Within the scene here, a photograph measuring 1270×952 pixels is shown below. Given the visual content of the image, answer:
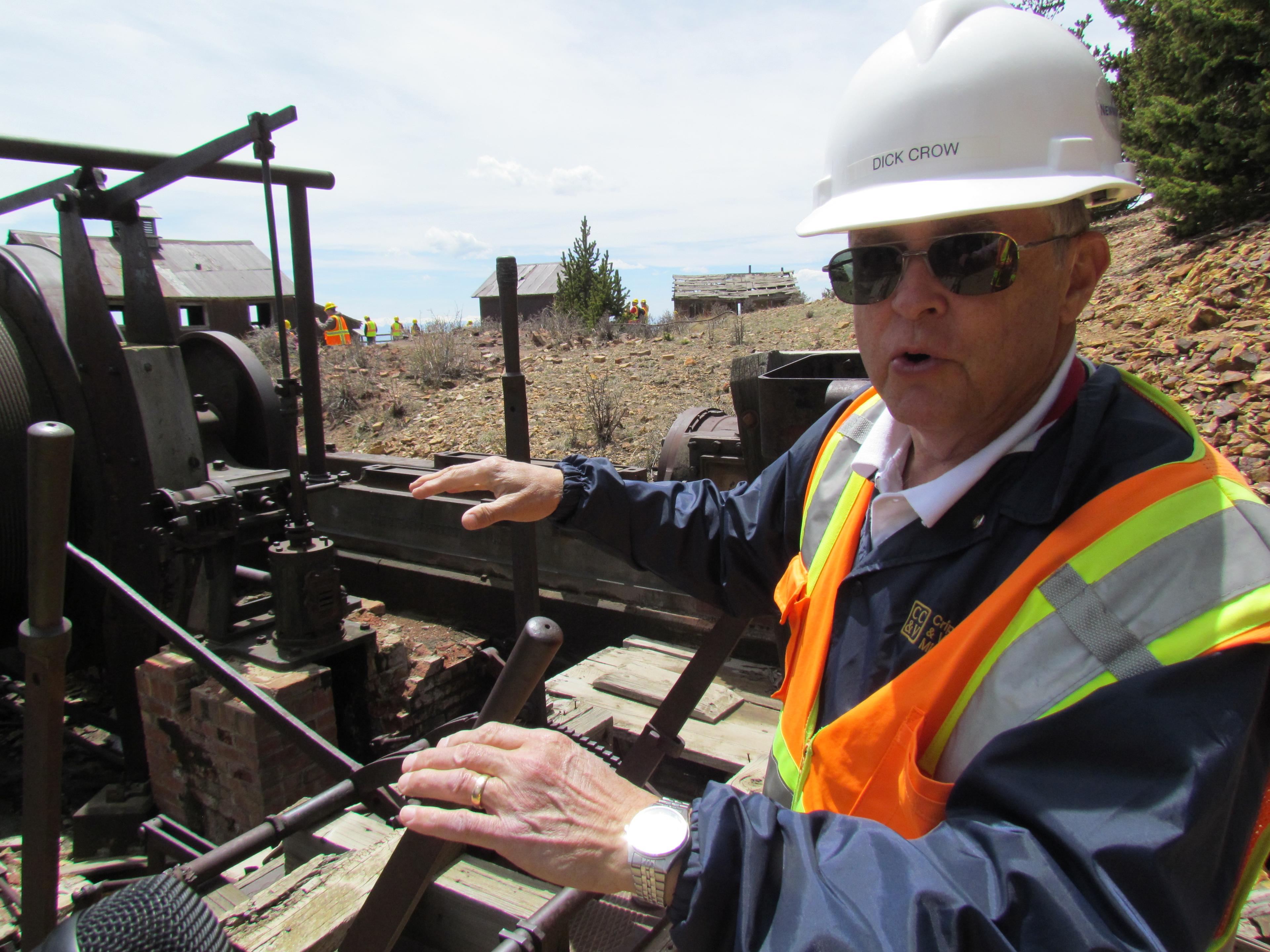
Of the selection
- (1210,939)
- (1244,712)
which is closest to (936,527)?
(1244,712)

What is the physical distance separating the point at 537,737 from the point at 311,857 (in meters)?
1.85

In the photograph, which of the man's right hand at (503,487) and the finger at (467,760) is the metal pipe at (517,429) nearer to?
the man's right hand at (503,487)

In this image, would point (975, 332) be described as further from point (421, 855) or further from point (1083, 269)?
point (421, 855)

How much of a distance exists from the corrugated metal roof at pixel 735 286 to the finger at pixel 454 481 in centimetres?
2878

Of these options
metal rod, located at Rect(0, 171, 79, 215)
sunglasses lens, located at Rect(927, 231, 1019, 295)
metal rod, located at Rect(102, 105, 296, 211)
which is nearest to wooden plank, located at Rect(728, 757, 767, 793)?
sunglasses lens, located at Rect(927, 231, 1019, 295)

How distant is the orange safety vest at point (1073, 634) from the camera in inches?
43.3

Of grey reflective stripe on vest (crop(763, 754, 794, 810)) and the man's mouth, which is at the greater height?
the man's mouth

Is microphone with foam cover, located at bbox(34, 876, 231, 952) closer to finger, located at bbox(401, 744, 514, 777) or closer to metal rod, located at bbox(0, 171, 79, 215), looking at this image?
finger, located at bbox(401, 744, 514, 777)

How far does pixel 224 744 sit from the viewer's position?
159 inches

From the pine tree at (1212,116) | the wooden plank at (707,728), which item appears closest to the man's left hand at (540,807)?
the wooden plank at (707,728)

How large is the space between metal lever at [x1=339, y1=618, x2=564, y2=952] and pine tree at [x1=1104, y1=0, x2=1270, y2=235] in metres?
9.80

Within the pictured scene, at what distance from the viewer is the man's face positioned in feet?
4.92

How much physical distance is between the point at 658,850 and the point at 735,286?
32599 mm

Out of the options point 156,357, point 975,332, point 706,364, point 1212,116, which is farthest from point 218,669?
point 1212,116
